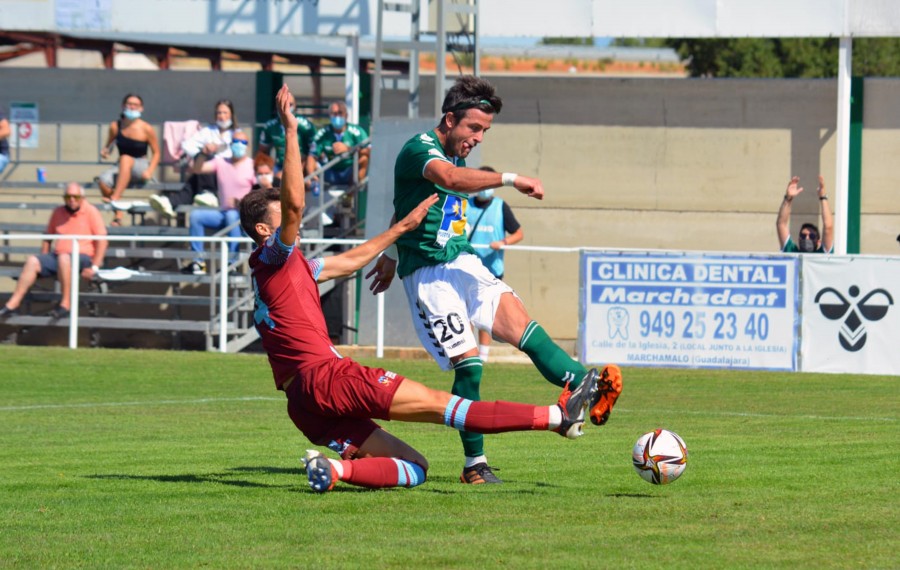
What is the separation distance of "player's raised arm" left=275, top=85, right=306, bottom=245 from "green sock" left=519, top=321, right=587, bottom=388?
155cm

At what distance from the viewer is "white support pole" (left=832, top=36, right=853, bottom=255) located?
2131 centimetres

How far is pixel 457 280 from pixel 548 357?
734 mm

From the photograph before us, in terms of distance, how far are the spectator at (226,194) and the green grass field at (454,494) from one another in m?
6.05

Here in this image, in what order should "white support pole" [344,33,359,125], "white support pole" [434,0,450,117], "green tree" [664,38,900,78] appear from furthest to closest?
"green tree" [664,38,900,78] → "white support pole" [344,33,359,125] → "white support pole" [434,0,450,117]

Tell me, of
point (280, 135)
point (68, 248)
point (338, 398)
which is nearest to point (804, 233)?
point (280, 135)

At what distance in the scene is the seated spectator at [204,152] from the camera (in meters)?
21.4

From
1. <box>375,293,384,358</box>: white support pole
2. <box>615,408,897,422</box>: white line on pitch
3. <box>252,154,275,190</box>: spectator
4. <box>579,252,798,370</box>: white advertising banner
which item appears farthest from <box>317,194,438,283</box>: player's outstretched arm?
<box>252,154,275,190</box>: spectator

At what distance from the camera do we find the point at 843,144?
70.4 feet

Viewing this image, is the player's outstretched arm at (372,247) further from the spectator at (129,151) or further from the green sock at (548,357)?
the spectator at (129,151)

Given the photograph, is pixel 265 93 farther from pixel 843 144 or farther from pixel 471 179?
pixel 471 179

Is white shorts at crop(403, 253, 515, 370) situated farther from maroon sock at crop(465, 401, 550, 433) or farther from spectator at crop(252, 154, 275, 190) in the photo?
spectator at crop(252, 154, 275, 190)

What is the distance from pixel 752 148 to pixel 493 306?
15.1 meters

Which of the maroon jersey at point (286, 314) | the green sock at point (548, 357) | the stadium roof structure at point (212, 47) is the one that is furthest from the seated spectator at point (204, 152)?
the maroon jersey at point (286, 314)

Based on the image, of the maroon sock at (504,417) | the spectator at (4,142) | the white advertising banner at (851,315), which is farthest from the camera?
the spectator at (4,142)
